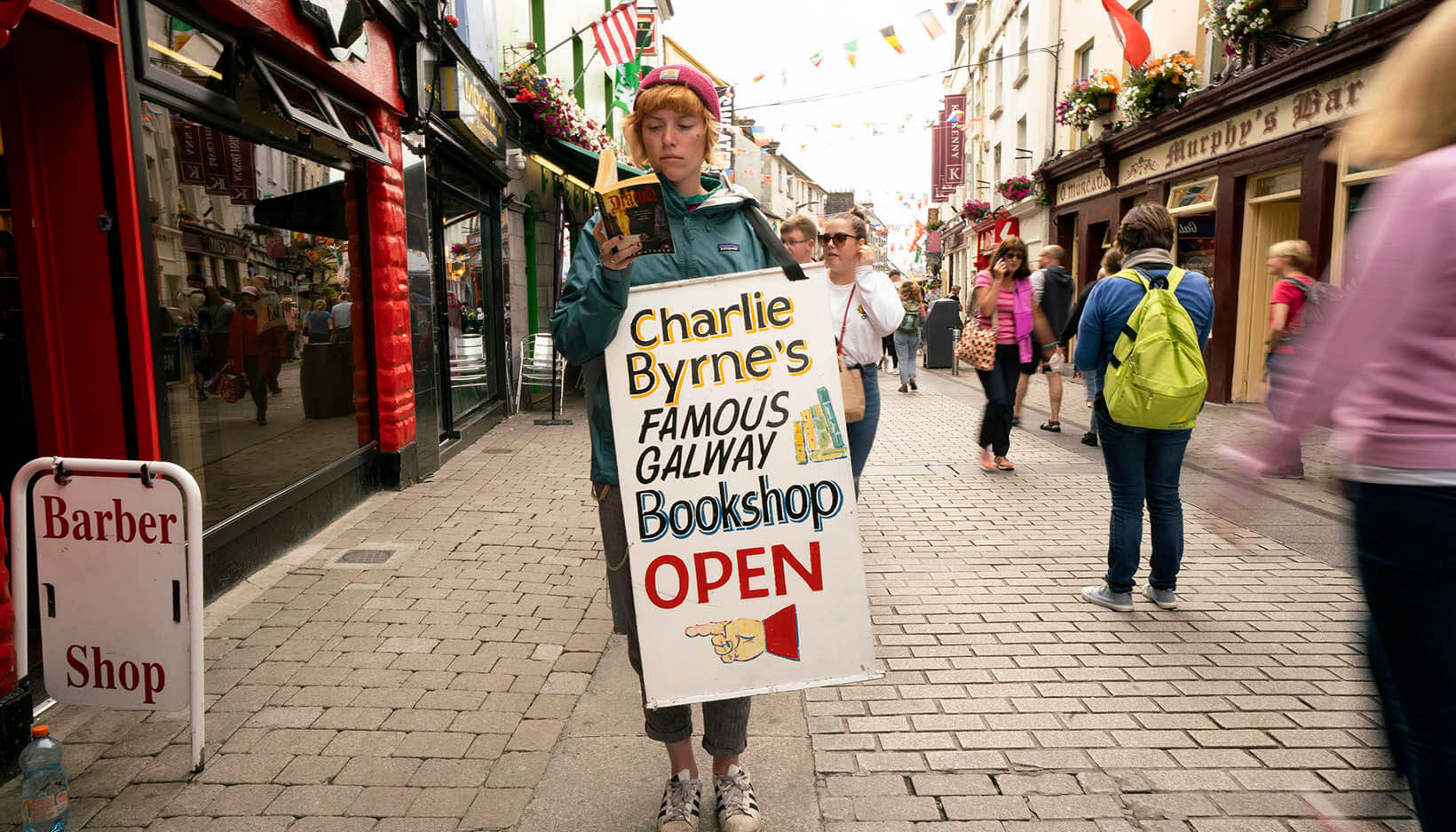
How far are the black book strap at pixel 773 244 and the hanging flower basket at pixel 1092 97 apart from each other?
1533cm

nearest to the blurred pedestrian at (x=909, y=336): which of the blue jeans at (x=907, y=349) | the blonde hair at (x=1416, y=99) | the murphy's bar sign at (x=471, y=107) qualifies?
the blue jeans at (x=907, y=349)

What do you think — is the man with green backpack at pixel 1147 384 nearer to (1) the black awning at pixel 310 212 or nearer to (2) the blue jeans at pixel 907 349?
(1) the black awning at pixel 310 212

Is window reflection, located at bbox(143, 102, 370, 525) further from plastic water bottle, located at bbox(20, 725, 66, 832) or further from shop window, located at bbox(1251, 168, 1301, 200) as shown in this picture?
shop window, located at bbox(1251, 168, 1301, 200)

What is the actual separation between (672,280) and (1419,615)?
1.72 metres

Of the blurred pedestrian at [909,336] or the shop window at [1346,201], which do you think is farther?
the blurred pedestrian at [909,336]

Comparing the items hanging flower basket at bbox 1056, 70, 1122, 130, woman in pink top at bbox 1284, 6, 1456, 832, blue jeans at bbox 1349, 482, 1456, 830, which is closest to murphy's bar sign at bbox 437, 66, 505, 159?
woman in pink top at bbox 1284, 6, 1456, 832

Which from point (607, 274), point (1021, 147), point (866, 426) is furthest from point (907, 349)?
point (607, 274)

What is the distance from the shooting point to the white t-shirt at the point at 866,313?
171 inches

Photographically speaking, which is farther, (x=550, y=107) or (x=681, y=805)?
(x=550, y=107)

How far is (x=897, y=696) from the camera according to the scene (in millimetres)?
3408

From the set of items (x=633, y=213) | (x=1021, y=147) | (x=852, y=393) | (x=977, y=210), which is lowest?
(x=852, y=393)

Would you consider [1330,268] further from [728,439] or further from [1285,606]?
[728,439]

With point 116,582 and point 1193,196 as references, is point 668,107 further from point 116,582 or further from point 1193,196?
point 1193,196

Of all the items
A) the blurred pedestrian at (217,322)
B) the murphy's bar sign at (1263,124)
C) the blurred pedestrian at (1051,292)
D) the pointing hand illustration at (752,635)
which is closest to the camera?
the pointing hand illustration at (752,635)
